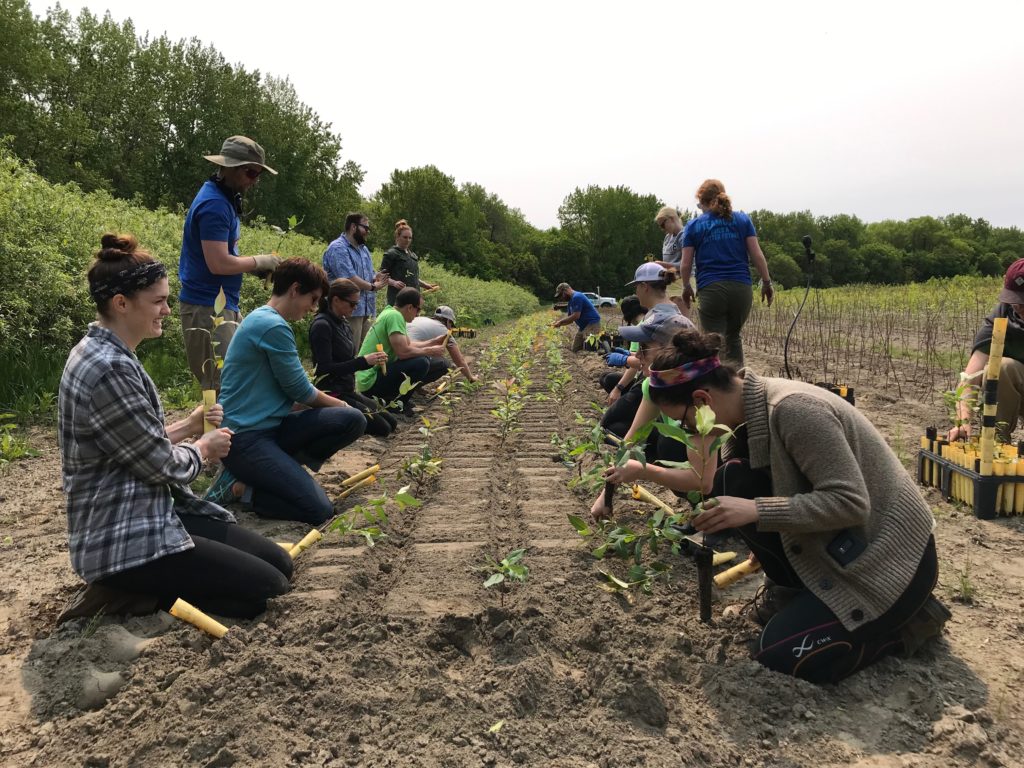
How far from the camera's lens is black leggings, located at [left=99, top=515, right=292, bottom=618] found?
2.41 meters

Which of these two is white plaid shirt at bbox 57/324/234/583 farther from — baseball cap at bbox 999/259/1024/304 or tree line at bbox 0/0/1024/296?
tree line at bbox 0/0/1024/296

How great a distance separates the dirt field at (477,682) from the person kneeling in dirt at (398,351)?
3.10 metres

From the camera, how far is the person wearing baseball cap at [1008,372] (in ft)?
12.1

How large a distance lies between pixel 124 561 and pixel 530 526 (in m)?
1.88

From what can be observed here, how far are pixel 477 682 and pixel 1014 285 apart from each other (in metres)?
3.56

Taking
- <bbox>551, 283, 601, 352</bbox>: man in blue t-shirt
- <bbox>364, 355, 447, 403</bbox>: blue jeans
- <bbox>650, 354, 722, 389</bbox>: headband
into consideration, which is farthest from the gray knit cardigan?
<bbox>551, 283, 601, 352</bbox>: man in blue t-shirt

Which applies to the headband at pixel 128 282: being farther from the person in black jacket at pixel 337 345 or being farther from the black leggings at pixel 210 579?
the person in black jacket at pixel 337 345

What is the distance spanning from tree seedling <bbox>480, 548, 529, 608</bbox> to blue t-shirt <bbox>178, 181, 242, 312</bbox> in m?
2.27

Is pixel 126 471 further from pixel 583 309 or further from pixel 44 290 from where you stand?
pixel 583 309

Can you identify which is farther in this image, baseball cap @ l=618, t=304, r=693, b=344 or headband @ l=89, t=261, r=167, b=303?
baseball cap @ l=618, t=304, r=693, b=344

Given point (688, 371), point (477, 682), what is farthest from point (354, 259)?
point (477, 682)

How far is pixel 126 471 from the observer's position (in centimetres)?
233

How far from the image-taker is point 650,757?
181 centimetres

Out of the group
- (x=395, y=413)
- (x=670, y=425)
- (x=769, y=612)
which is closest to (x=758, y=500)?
(x=670, y=425)
